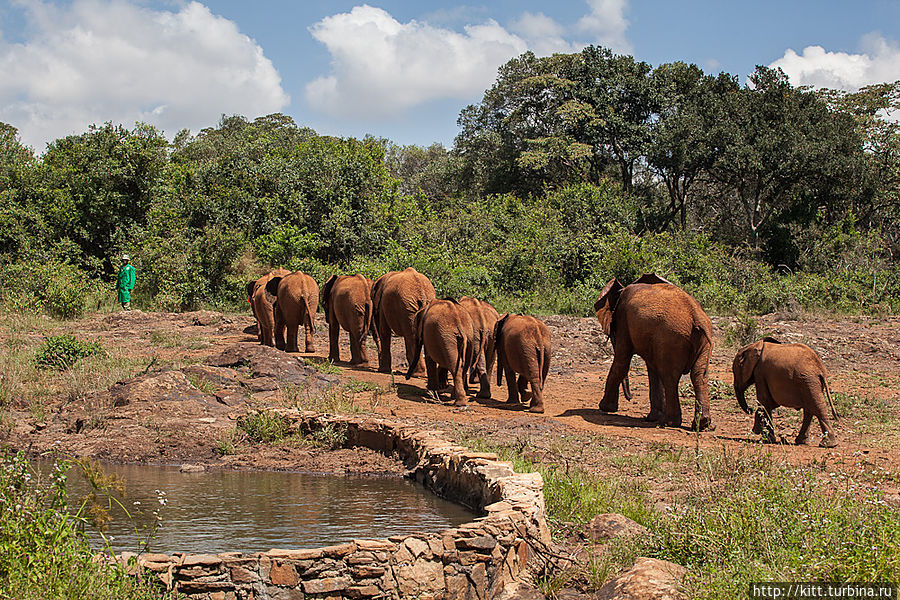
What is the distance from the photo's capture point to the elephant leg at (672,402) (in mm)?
10906

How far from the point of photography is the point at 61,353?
13.5 meters

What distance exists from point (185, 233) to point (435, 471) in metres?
17.9

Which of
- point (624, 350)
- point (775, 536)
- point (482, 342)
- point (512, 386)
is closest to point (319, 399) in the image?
point (482, 342)

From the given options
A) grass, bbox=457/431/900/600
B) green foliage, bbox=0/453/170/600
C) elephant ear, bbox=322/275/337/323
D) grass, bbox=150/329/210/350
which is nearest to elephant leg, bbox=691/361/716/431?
grass, bbox=457/431/900/600

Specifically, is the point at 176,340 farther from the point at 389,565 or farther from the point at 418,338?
the point at 389,565

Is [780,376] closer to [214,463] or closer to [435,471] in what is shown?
[435,471]

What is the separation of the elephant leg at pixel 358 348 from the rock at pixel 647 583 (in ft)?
33.5

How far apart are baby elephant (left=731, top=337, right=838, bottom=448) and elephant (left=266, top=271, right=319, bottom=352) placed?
8466 mm

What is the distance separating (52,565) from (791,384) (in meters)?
8.17

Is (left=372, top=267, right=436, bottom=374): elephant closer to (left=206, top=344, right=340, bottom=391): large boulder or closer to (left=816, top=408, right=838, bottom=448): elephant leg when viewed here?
(left=206, top=344, right=340, bottom=391): large boulder

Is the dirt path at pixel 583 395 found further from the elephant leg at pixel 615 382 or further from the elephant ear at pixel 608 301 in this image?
the elephant ear at pixel 608 301

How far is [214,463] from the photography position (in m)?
9.49

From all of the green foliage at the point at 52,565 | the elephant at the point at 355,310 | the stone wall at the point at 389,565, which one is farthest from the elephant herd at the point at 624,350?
the green foliage at the point at 52,565

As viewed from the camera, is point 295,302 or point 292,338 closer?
point 295,302
